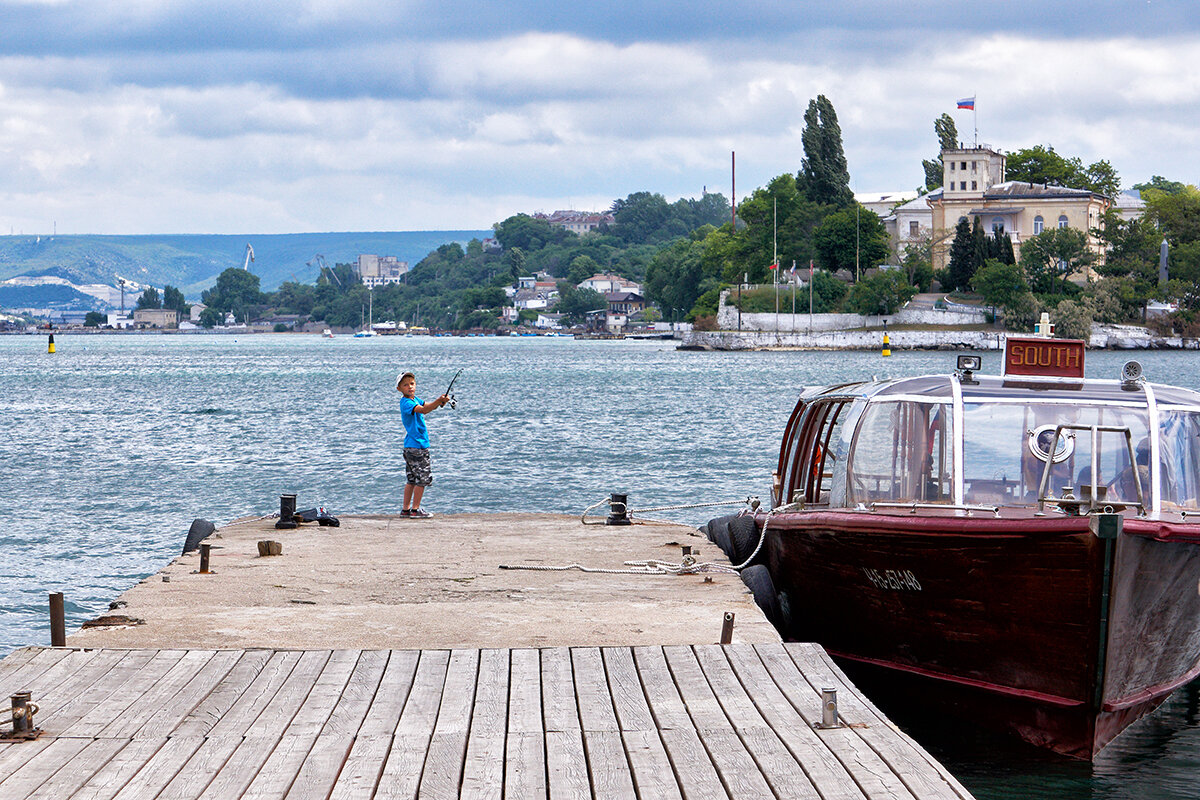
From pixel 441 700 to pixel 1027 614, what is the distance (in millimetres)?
4223

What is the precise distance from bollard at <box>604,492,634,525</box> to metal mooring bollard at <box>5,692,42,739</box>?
362 inches

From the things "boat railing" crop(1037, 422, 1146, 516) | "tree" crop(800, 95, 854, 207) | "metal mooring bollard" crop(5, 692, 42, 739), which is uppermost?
"tree" crop(800, 95, 854, 207)

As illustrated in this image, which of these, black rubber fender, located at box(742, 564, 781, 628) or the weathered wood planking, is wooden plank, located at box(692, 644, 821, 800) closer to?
the weathered wood planking

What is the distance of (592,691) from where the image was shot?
741 cm

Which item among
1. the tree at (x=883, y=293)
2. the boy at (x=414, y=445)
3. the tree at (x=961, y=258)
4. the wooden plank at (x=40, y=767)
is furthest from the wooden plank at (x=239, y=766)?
the tree at (x=883, y=293)

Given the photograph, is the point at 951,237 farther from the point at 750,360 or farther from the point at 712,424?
the point at 712,424

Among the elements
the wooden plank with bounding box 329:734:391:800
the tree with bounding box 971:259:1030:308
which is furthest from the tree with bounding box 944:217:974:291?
the wooden plank with bounding box 329:734:391:800

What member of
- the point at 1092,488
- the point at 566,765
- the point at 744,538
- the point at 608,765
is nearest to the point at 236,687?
the point at 566,765

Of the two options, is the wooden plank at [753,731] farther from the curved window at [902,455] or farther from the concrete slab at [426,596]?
the curved window at [902,455]

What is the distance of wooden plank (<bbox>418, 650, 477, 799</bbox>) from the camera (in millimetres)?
5953

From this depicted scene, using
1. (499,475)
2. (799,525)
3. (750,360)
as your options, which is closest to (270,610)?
(799,525)

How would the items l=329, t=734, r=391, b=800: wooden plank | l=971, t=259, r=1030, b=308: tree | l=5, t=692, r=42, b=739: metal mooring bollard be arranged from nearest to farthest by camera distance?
1. l=329, t=734, r=391, b=800: wooden plank
2. l=5, t=692, r=42, b=739: metal mooring bollard
3. l=971, t=259, r=1030, b=308: tree

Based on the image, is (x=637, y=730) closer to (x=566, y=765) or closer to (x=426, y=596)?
(x=566, y=765)

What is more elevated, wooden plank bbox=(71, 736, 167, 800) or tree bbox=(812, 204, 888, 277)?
tree bbox=(812, 204, 888, 277)
